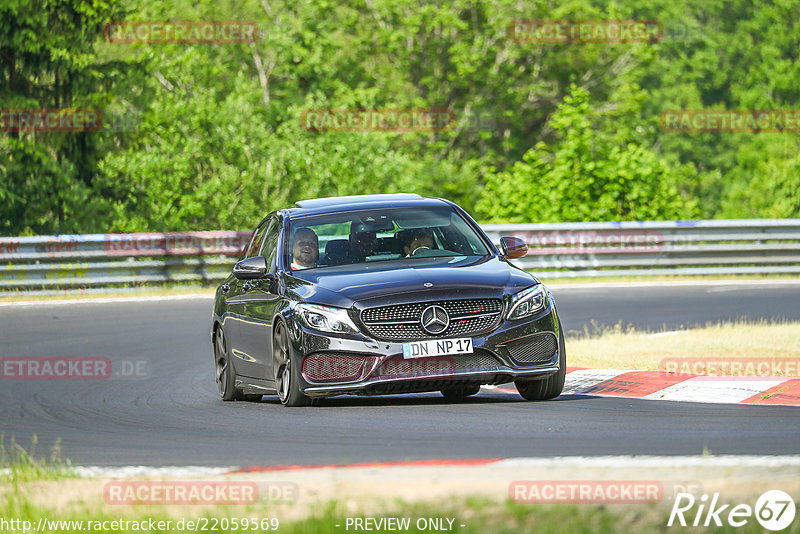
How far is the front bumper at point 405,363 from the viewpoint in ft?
32.3

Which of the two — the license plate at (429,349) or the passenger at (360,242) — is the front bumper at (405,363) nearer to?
the license plate at (429,349)

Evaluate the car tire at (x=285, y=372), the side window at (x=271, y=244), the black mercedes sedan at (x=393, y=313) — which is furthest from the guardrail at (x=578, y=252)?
the car tire at (x=285, y=372)

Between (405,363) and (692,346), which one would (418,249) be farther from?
(692,346)

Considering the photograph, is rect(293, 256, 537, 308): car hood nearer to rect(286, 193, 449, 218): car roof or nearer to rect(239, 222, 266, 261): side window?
rect(286, 193, 449, 218): car roof

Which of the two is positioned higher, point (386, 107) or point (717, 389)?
point (717, 389)

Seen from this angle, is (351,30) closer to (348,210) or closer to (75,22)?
(75,22)

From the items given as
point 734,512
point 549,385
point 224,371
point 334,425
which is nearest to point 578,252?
point 224,371

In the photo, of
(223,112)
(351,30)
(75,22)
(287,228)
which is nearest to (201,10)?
(351,30)

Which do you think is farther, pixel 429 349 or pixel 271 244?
pixel 271 244

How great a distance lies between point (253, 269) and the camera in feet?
Answer: 36.6

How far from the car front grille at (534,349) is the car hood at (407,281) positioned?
1.17ft

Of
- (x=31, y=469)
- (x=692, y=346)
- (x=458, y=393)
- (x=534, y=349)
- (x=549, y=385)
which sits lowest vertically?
(x=692, y=346)

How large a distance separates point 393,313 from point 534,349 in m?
1.04

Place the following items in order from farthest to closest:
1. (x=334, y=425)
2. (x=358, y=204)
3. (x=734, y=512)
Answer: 1. (x=358, y=204)
2. (x=334, y=425)
3. (x=734, y=512)
